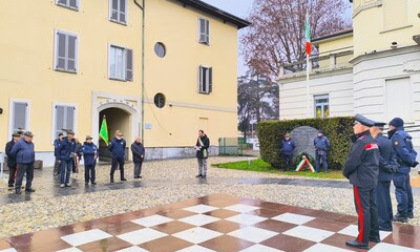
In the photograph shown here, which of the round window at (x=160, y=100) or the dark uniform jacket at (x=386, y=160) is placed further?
the round window at (x=160, y=100)

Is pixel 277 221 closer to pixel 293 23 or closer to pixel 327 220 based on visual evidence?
pixel 327 220

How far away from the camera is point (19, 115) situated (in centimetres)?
1411

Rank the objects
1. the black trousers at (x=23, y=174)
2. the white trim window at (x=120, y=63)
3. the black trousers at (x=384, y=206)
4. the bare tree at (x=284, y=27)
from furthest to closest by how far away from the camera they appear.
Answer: the bare tree at (x=284, y=27) < the white trim window at (x=120, y=63) < the black trousers at (x=23, y=174) < the black trousers at (x=384, y=206)

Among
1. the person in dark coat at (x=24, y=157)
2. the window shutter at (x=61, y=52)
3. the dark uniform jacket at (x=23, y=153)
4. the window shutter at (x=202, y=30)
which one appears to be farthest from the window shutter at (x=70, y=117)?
the window shutter at (x=202, y=30)

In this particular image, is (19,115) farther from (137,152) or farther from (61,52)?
(137,152)

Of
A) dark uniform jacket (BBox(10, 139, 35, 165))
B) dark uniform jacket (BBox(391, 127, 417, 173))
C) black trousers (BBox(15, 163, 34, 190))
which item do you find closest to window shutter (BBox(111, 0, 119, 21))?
dark uniform jacket (BBox(10, 139, 35, 165))

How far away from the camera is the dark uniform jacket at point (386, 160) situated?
5.16 m

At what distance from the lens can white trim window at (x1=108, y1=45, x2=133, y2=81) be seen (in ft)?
57.2

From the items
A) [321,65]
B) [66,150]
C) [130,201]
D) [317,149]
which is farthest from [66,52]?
[321,65]

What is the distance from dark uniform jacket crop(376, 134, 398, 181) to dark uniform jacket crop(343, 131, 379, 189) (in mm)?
916

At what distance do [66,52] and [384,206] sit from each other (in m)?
15.1

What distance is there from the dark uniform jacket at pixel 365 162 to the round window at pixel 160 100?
1598 centimetres

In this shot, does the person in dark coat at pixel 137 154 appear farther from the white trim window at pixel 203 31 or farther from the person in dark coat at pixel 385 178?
the white trim window at pixel 203 31

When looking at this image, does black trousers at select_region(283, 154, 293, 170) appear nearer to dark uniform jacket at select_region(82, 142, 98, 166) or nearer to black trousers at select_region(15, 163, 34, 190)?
dark uniform jacket at select_region(82, 142, 98, 166)
